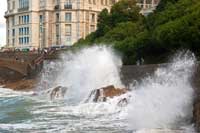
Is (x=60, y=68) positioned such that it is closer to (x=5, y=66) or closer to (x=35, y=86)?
(x=35, y=86)

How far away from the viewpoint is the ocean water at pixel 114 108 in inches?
1293

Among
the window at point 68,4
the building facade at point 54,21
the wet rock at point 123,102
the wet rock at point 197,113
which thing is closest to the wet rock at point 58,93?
the wet rock at point 123,102

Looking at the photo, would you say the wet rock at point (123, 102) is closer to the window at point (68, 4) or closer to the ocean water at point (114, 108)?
the ocean water at point (114, 108)

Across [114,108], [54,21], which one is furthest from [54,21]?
[114,108]

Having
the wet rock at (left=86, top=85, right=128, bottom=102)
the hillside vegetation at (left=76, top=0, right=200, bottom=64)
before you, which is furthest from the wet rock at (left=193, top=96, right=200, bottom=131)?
the hillside vegetation at (left=76, top=0, right=200, bottom=64)

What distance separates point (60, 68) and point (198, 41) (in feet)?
98.0

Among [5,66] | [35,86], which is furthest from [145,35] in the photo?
[5,66]

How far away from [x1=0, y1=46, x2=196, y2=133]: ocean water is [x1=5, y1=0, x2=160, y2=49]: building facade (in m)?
55.9

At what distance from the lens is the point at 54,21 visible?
11719 cm

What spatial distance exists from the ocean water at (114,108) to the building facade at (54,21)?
55897 mm

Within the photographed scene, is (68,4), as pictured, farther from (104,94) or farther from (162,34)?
(104,94)

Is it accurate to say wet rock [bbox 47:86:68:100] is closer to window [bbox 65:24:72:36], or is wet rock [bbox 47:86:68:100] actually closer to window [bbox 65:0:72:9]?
window [bbox 65:24:72:36]

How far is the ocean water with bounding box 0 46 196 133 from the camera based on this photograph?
108 feet

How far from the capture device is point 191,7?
180ft
